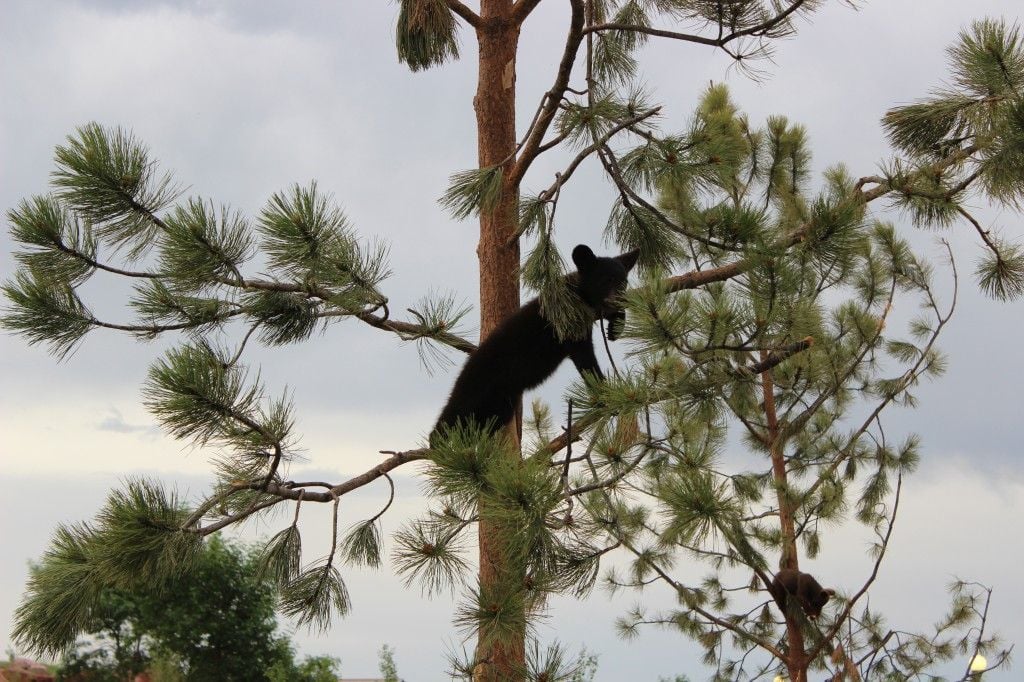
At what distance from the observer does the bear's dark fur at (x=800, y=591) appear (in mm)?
5371

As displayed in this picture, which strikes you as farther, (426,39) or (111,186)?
(426,39)

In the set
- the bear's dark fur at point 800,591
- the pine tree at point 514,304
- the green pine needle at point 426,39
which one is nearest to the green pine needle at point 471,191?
the pine tree at point 514,304

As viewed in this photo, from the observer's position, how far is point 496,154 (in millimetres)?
3943

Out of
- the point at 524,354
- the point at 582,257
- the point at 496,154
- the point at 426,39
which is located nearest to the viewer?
the point at 582,257

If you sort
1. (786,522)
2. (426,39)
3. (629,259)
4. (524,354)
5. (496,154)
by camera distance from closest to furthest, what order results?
(524,354) < (629,259) < (496,154) < (426,39) < (786,522)

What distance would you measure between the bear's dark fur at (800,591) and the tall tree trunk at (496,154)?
2.35 m

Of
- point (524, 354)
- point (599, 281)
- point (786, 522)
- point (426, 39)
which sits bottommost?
point (524, 354)

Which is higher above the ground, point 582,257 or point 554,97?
point 554,97

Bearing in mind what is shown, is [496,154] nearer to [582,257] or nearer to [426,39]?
[582,257]

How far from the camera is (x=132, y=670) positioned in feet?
22.8

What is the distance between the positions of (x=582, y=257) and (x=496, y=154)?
0.92m

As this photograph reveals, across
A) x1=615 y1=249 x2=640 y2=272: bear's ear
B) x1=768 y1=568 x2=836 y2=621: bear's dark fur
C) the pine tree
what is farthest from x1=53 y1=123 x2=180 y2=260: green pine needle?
x1=768 y1=568 x2=836 y2=621: bear's dark fur

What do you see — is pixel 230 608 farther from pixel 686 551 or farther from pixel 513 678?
pixel 513 678

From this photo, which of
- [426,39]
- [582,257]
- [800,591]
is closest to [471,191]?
[582,257]
